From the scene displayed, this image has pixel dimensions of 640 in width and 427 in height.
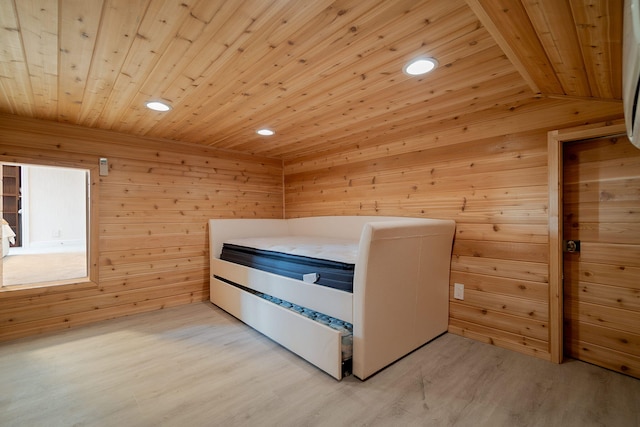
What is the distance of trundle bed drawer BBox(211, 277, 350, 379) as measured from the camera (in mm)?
1796

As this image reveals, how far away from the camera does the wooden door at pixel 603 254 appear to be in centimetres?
178

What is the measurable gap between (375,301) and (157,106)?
2.21 metres

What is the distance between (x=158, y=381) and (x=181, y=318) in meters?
1.14

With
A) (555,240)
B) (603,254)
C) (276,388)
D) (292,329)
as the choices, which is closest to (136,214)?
(292,329)

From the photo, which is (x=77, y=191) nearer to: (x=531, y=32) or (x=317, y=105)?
(x=317, y=105)

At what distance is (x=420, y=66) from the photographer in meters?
1.58

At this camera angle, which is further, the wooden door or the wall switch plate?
the wall switch plate

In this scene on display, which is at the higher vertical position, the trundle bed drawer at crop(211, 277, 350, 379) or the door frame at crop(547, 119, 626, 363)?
the door frame at crop(547, 119, 626, 363)

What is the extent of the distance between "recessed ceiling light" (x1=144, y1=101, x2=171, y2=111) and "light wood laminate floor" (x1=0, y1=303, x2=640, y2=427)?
6.33ft

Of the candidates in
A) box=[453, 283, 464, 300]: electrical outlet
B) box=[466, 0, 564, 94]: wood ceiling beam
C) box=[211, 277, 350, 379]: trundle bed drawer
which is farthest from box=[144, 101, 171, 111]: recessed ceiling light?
box=[453, 283, 464, 300]: electrical outlet

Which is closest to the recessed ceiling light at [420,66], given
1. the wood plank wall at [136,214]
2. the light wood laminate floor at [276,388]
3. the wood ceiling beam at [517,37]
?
the wood ceiling beam at [517,37]

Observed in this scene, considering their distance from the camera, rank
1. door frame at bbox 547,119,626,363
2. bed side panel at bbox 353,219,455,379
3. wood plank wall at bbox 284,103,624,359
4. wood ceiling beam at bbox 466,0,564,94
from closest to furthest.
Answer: wood ceiling beam at bbox 466,0,564,94
bed side panel at bbox 353,219,455,379
door frame at bbox 547,119,626,363
wood plank wall at bbox 284,103,624,359

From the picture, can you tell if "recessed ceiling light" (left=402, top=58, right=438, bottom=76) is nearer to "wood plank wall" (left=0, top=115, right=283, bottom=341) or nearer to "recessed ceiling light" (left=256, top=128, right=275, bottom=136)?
"recessed ceiling light" (left=256, top=128, right=275, bottom=136)

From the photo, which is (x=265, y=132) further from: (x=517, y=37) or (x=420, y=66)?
(x=517, y=37)
